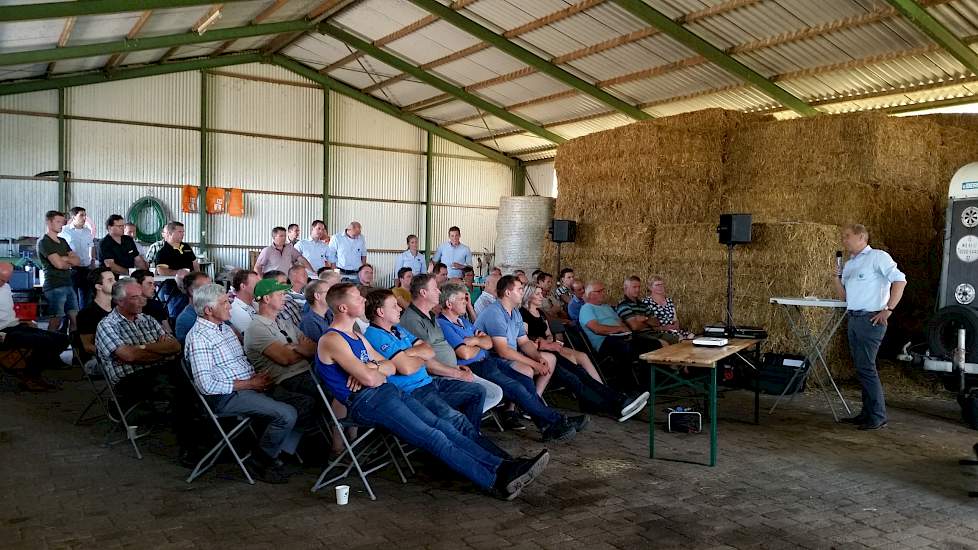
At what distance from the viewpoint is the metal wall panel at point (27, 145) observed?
12.4 metres

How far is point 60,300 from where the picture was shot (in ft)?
27.0

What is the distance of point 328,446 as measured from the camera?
4582 mm

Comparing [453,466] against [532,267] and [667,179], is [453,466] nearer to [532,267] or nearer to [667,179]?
[667,179]

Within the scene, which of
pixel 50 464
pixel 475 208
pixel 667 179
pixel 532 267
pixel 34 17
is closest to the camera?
pixel 50 464

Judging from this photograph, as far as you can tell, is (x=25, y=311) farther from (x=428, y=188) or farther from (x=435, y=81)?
(x=428, y=188)

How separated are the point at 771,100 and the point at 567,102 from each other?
3718 mm

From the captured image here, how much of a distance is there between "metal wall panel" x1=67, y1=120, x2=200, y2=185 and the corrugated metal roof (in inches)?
46.2

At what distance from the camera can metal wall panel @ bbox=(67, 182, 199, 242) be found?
13086 millimetres

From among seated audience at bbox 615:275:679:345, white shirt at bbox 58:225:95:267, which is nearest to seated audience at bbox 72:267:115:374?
white shirt at bbox 58:225:95:267

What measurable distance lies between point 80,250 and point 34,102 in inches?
189

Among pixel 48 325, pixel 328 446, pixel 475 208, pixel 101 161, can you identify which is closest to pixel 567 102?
pixel 475 208

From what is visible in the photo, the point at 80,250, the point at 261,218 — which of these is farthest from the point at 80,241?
the point at 261,218

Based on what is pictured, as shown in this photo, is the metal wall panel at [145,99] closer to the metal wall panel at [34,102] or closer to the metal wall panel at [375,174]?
the metal wall panel at [34,102]

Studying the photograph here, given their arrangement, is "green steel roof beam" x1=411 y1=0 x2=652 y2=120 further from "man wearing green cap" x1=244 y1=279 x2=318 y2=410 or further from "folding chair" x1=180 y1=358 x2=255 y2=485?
"folding chair" x1=180 y1=358 x2=255 y2=485
